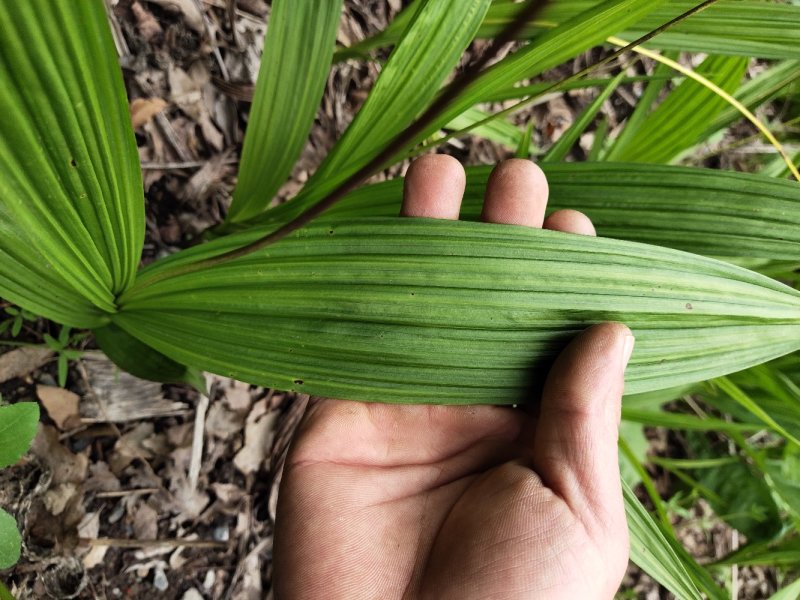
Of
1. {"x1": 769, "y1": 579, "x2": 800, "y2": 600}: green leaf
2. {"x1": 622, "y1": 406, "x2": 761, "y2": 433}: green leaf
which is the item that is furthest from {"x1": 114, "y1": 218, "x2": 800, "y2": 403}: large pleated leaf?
{"x1": 769, "y1": 579, "x2": 800, "y2": 600}: green leaf

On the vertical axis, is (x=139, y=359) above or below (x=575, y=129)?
below

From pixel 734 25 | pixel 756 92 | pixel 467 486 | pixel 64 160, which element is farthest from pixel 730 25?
pixel 64 160

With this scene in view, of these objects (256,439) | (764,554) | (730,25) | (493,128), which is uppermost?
(730,25)

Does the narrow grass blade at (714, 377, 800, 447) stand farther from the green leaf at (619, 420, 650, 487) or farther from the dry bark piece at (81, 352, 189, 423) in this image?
the dry bark piece at (81, 352, 189, 423)

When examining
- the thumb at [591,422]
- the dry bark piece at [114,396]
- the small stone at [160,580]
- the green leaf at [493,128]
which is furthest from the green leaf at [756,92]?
the small stone at [160,580]

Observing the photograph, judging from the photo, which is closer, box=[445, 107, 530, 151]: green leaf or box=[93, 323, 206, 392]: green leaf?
box=[93, 323, 206, 392]: green leaf

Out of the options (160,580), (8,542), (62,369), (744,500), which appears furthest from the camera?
(744,500)

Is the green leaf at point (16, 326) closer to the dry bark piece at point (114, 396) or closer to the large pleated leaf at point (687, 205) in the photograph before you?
the dry bark piece at point (114, 396)

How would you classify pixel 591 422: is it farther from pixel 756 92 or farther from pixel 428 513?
pixel 756 92
